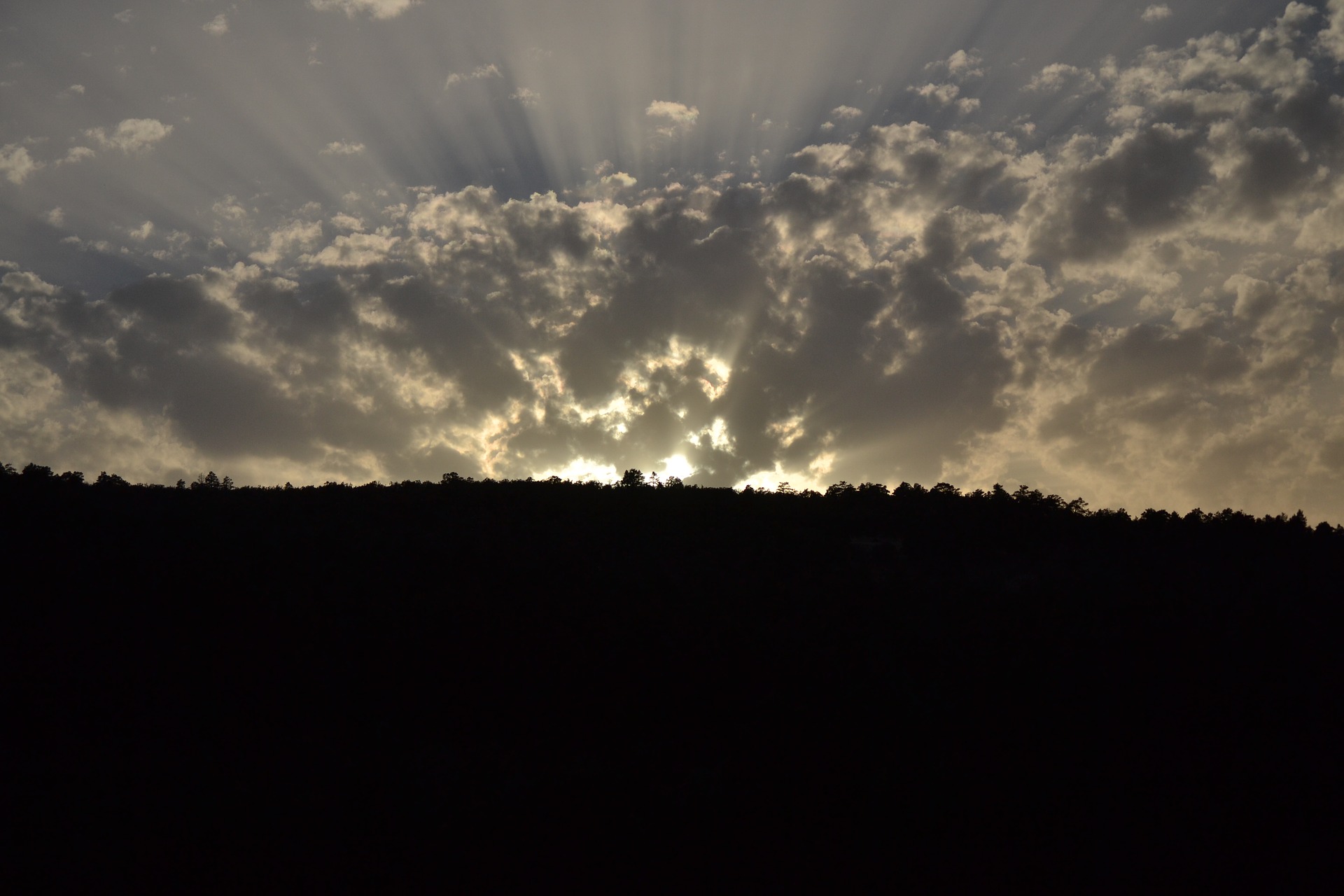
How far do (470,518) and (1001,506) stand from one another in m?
37.6

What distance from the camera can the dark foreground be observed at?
70.2ft

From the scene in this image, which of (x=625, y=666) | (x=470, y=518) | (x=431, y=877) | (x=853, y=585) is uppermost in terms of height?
(x=470, y=518)

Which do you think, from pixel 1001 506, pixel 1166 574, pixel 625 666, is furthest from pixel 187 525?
pixel 1166 574

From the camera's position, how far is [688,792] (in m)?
24.0

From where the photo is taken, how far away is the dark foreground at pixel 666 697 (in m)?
21.4

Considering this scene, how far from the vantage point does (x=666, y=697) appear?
104 feet

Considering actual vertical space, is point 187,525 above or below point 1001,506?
below

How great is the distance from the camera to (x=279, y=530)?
1759 inches

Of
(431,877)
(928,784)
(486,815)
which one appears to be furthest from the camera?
(928,784)

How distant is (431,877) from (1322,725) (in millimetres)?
34170

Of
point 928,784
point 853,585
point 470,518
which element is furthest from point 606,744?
point 470,518

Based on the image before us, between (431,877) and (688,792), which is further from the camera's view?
→ (688,792)

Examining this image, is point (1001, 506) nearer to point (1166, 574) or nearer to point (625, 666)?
point (1166, 574)

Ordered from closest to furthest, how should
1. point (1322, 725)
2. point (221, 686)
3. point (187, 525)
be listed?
1. point (1322, 725)
2. point (221, 686)
3. point (187, 525)
